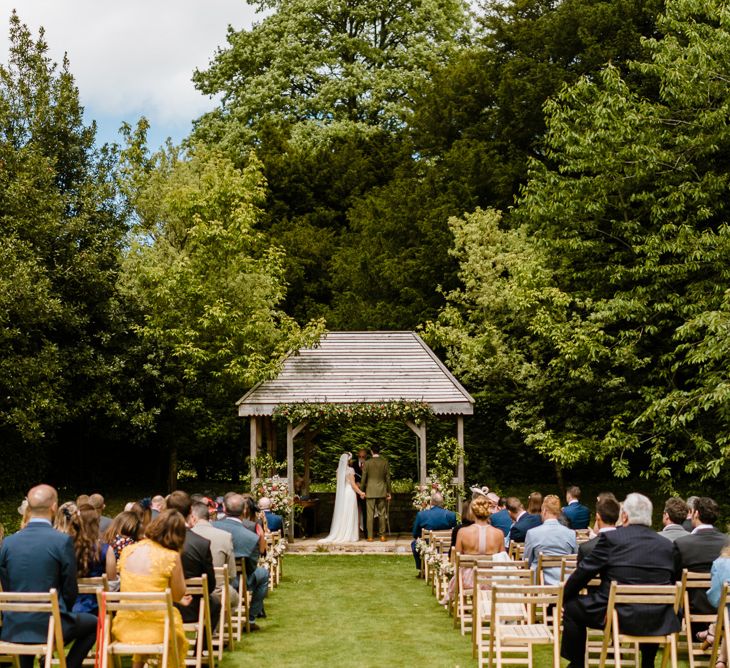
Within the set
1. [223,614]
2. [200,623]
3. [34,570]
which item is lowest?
[223,614]

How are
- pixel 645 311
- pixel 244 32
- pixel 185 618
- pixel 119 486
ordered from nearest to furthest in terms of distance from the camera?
pixel 185 618
pixel 645 311
pixel 119 486
pixel 244 32

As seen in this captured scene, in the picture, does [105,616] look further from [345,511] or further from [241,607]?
[345,511]

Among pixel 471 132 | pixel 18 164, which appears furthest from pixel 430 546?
pixel 471 132

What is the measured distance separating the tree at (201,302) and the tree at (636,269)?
18.4 feet

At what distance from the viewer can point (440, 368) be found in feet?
73.2

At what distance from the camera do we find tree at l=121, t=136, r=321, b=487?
81.8ft

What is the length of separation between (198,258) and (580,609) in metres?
18.9

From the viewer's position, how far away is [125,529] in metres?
9.30

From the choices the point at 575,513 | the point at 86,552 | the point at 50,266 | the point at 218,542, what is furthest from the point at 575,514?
the point at 50,266

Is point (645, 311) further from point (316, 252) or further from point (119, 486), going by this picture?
point (119, 486)

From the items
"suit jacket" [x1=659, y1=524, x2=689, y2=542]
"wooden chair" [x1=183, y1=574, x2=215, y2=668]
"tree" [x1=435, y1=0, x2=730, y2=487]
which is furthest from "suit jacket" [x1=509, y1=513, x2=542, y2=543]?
"tree" [x1=435, y1=0, x2=730, y2=487]

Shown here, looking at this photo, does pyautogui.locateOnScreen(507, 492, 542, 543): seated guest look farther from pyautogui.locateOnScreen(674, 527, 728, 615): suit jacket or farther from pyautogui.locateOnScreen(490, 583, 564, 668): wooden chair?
pyautogui.locateOnScreen(490, 583, 564, 668): wooden chair

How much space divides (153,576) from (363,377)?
47.7ft

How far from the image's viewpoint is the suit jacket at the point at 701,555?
9.11 metres
